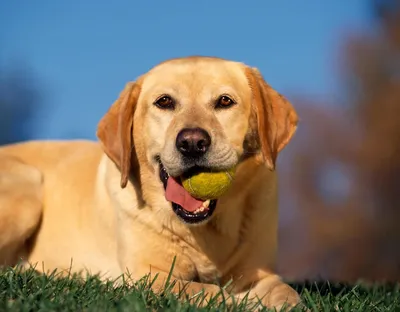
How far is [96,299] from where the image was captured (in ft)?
11.1

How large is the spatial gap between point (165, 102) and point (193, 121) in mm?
394

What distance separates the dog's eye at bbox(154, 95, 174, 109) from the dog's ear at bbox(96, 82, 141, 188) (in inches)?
9.0

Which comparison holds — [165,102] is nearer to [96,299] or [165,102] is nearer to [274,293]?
[274,293]

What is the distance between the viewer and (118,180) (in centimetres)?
489

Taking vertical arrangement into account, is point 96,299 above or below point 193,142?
below

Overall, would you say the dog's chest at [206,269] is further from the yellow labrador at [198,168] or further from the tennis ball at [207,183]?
the tennis ball at [207,183]

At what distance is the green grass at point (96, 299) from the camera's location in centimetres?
311

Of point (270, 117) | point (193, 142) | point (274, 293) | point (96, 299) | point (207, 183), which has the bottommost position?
point (274, 293)

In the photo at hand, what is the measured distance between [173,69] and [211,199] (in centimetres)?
93

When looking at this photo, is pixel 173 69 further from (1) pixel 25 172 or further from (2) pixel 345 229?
(2) pixel 345 229

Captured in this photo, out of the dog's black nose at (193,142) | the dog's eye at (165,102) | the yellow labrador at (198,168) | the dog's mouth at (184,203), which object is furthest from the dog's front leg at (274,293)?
the dog's eye at (165,102)

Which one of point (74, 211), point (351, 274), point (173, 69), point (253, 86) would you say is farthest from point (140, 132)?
point (351, 274)

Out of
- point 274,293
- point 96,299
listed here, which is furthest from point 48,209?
point 96,299

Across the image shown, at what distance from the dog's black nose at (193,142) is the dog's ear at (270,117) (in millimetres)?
512
